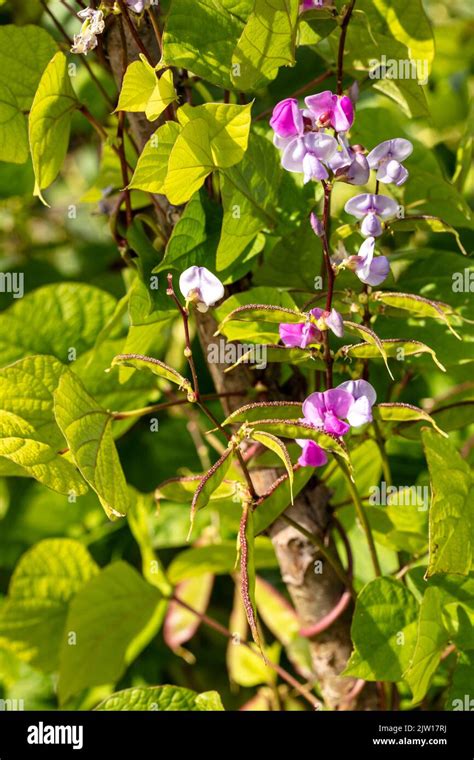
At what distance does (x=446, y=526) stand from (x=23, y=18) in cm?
76

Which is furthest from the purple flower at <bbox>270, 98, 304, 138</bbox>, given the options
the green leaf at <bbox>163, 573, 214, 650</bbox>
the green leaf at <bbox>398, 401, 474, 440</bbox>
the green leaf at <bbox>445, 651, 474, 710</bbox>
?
the green leaf at <bbox>163, 573, 214, 650</bbox>

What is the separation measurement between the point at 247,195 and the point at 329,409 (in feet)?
0.44

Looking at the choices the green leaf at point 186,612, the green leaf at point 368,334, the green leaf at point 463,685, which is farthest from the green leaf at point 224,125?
the green leaf at point 186,612

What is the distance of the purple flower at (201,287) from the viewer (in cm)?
49

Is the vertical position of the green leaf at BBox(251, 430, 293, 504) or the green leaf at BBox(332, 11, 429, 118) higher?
the green leaf at BBox(332, 11, 429, 118)

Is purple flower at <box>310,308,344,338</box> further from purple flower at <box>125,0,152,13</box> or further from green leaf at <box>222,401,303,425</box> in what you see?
purple flower at <box>125,0,152,13</box>

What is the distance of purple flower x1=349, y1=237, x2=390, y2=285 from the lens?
482mm

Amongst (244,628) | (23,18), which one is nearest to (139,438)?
(244,628)

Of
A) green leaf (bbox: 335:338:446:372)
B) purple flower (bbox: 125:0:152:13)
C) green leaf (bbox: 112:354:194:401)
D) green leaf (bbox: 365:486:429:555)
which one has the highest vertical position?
purple flower (bbox: 125:0:152:13)

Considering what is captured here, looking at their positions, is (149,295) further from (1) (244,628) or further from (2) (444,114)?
(2) (444,114)

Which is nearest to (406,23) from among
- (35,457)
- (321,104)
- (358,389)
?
(321,104)

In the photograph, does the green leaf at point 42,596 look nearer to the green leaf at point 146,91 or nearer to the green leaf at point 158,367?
the green leaf at point 158,367

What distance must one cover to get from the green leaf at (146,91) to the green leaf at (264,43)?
0.04 meters

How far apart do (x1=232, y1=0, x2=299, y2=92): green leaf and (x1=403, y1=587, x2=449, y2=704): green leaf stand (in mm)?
303
